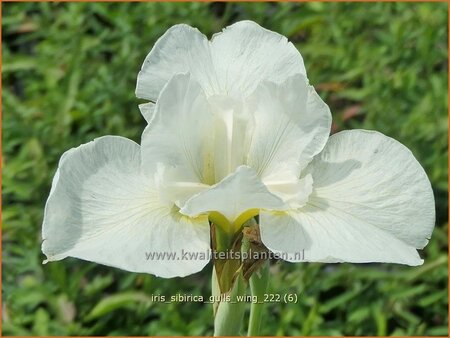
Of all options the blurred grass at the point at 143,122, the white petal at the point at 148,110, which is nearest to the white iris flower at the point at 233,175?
the white petal at the point at 148,110

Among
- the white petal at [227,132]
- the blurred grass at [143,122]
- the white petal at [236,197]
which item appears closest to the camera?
the white petal at [236,197]

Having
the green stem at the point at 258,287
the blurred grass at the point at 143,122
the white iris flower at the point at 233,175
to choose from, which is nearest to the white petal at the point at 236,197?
the white iris flower at the point at 233,175

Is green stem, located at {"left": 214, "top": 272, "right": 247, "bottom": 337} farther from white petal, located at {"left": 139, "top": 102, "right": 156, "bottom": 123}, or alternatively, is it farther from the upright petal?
white petal, located at {"left": 139, "top": 102, "right": 156, "bottom": 123}

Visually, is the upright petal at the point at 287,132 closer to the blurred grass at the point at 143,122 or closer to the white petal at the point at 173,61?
the white petal at the point at 173,61

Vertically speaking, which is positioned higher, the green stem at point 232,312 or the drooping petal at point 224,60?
the drooping petal at point 224,60

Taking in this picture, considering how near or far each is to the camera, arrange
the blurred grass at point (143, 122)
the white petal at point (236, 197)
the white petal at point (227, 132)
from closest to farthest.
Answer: the white petal at point (236, 197)
the white petal at point (227, 132)
the blurred grass at point (143, 122)

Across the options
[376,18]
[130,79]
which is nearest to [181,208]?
[130,79]

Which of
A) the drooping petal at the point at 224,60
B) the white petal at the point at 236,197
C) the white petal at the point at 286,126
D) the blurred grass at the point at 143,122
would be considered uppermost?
the drooping petal at the point at 224,60

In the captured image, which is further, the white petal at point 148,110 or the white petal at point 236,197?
the white petal at point 148,110
